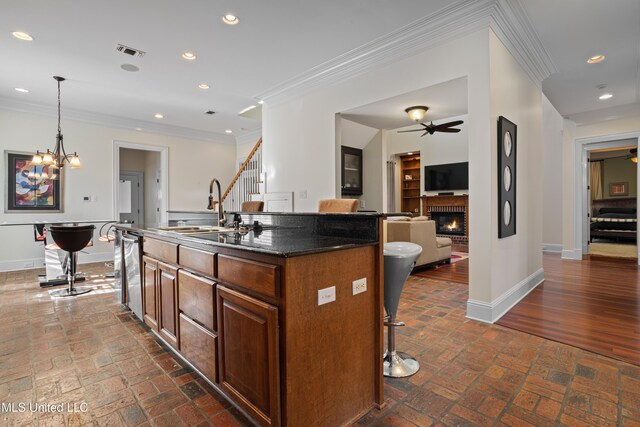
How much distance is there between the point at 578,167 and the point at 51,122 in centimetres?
1038

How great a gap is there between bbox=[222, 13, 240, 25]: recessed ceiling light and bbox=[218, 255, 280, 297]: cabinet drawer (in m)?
2.56

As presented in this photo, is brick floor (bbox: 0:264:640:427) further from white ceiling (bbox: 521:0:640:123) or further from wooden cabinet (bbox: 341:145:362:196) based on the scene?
white ceiling (bbox: 521:0:640:123)

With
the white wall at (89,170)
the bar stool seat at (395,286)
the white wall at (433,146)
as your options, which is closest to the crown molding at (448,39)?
the bar stool seat at (395,286)

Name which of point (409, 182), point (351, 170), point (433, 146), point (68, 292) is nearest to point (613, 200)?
point (433, 146)

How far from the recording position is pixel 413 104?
3.98 m

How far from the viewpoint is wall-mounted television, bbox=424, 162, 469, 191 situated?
875 cm

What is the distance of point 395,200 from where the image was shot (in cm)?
1037

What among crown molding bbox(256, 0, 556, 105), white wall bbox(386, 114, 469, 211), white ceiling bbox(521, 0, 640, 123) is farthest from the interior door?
white ceiling bbox(521, 0, 640, 123)

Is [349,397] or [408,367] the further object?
[408,367]

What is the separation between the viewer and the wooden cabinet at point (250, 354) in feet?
4.36

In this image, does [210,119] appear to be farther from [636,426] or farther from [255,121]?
[636,426]

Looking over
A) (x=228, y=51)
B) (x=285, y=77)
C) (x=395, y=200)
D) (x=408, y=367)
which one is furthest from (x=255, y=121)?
(x=408, y=367)

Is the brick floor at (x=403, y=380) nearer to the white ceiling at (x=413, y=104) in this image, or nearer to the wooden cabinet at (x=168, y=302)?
the wooden cabinet at (x=168, y=302)

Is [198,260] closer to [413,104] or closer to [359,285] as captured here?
[359,285]
